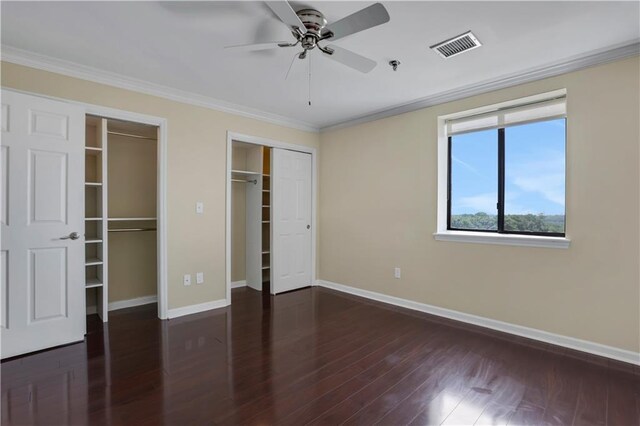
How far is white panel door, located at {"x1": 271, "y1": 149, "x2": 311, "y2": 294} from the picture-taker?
467cm

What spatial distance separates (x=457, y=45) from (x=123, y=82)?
10.3ft

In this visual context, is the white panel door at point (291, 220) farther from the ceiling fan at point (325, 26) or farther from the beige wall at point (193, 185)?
the ceiling fan at point (325, 26)

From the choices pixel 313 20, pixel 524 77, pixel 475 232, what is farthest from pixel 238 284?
pixel 524 77

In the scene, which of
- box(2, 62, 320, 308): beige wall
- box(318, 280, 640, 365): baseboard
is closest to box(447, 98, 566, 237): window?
box(318, 280, 640, 365): baseboard

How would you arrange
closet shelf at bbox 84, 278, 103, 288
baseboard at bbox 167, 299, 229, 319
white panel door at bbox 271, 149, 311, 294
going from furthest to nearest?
white panel door at bbox 271, 149, 311, 294 < baseboard at bbox 167, 299, 229, 319 < closet shelf at bbox 84, 278, 103, 288

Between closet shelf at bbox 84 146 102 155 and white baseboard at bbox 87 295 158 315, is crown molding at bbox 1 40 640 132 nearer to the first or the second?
closet shelf at bbox 84 146 102 155

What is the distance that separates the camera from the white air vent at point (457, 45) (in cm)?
245

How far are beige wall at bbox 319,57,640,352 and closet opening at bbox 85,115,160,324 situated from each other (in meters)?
2.57

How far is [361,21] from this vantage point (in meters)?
1.93

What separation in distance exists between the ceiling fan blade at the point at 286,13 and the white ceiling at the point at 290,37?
15 cm

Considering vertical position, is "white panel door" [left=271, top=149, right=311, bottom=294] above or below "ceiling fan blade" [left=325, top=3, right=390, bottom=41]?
below

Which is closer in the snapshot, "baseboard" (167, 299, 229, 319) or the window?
the window

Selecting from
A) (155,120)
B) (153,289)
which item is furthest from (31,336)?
(155,120)

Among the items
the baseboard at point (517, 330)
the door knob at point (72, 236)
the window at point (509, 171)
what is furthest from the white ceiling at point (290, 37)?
the baseboard at point (517, 330)
